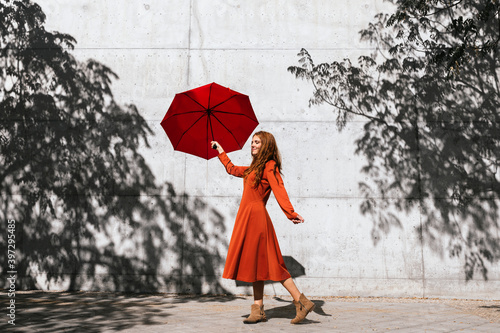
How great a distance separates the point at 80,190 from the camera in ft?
25.7

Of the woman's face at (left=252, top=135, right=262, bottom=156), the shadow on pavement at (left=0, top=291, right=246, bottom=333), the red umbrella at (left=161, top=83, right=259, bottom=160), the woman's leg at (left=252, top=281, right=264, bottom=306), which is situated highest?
A: the red umbrella at (left=161, top=83, right=259, bottom=160)

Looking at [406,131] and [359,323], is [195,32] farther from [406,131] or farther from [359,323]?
[359,323]

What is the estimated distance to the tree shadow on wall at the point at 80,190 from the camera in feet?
25.0

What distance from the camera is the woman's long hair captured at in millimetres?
5238

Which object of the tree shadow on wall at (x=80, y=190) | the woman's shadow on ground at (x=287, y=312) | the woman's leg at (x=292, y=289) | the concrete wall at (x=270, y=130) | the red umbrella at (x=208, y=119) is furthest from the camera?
the tree shadow on wall at (x=80, y=190)

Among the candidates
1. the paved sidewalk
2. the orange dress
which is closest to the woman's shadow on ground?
the paved sidewalk

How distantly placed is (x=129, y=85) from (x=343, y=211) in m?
4.25

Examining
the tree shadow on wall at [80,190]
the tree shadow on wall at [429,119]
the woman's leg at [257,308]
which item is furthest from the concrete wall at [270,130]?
the woman's leg at [257,308]

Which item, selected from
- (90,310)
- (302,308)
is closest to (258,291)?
(302,308)

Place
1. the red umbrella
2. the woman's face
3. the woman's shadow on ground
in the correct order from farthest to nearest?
the woman's shadow on ground < the woman's face < the red umbrella

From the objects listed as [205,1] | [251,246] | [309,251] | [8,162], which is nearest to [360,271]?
[309,251]

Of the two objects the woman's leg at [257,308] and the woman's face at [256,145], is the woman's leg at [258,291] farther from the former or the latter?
the woman's face at [256,145]

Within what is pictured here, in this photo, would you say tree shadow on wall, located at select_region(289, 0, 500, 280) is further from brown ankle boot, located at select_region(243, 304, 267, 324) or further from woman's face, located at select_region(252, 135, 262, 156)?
brown ankle boot, located at select_region(243, 304, 267, 324)

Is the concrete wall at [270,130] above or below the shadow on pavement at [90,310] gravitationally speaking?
above
